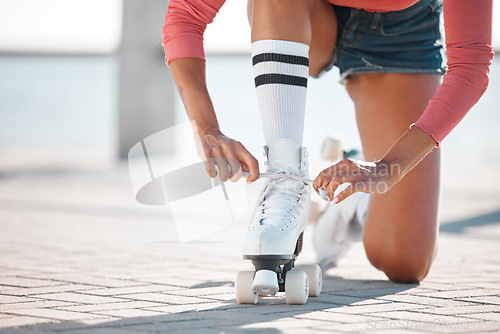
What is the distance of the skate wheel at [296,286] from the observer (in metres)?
1.89

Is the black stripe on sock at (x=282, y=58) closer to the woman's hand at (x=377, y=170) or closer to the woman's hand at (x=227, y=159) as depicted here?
the woman's hand at (x=227, y=159)

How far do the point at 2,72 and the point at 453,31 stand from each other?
25.0 metres

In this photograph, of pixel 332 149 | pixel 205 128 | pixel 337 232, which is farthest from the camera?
pixel 332 149

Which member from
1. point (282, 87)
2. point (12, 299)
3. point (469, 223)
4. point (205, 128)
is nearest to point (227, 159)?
point (205, 128)

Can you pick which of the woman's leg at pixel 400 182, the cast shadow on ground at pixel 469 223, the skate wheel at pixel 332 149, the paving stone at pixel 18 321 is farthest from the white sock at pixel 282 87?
the cast shadow on ground at pixel 469 223

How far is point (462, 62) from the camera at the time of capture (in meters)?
1.87

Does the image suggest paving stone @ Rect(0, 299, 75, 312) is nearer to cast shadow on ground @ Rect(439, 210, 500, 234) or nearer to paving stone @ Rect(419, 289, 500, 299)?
paving stone @ Rect(419, 289, 500, 299)

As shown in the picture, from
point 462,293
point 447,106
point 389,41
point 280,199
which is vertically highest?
point 389,41

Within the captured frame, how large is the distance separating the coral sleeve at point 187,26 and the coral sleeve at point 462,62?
69 cm

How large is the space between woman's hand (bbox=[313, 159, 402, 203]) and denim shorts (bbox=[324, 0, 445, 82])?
3.21ft

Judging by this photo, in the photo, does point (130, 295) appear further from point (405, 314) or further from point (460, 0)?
point (460, 0)

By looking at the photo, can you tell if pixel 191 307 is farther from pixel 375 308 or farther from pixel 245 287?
pixel 375 308

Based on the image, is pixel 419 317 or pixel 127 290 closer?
pixel 419 317

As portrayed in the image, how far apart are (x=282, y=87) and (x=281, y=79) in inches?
0.9
